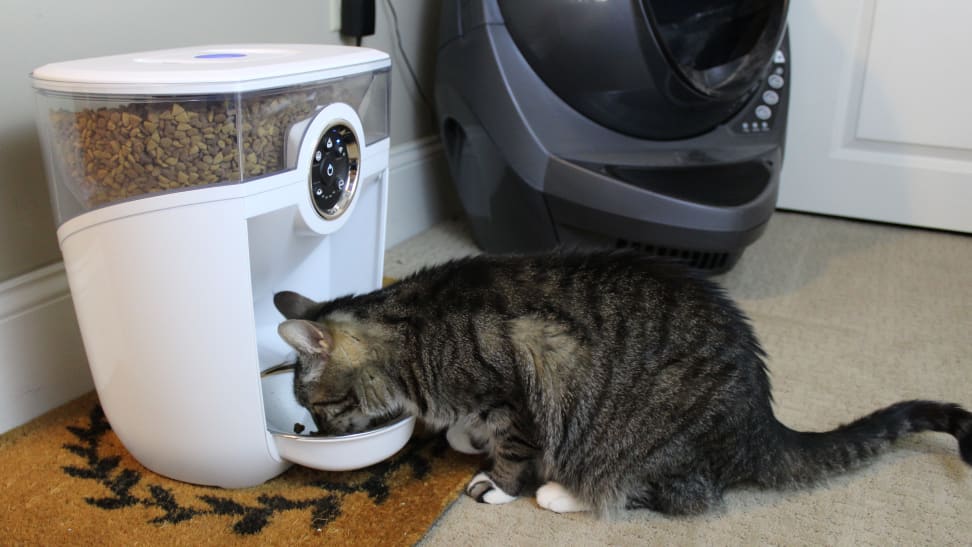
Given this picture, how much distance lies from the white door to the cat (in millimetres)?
1300

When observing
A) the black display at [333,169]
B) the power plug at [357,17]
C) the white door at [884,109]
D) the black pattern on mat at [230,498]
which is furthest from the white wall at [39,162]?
the white door at [884,109]

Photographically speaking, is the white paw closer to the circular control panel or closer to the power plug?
the circular control panel

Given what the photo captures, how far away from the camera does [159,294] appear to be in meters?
0.98

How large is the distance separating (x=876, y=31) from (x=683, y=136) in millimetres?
814

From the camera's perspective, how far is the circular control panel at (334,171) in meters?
1.08

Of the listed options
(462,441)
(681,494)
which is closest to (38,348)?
(462,441)

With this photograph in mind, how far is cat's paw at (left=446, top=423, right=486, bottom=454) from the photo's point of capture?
1270 millimetres

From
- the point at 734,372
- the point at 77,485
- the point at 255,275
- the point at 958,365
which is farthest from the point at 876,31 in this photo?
the point at 77,485

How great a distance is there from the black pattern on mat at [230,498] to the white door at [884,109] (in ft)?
5.39

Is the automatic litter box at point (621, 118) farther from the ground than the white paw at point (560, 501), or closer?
farther from the ground

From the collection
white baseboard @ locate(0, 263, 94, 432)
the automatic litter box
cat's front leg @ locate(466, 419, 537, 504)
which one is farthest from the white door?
white baseboard @ locate(0, 263, 94, 432)

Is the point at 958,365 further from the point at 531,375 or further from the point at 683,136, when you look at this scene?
the point at 531,375

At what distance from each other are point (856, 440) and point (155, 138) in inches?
41.4

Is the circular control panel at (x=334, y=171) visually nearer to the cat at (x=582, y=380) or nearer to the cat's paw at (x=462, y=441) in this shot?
the cat at (x=582, y=380)
